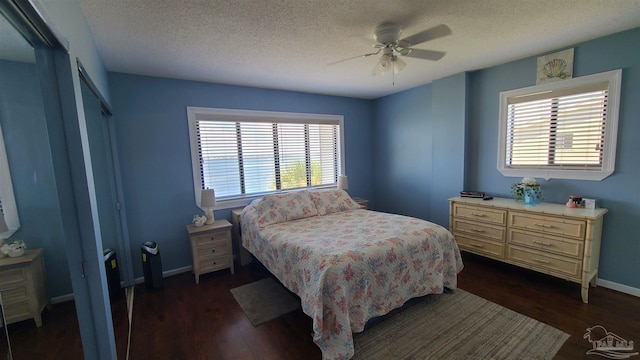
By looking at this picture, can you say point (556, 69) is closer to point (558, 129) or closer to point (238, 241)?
point (558, 129)

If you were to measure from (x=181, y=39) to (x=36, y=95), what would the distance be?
4.64 ft

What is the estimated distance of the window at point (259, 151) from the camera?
3471 mm

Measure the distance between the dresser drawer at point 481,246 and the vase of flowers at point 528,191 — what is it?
1.98 ft

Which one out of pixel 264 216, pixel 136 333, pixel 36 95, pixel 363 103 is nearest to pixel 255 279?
pixel 264 216

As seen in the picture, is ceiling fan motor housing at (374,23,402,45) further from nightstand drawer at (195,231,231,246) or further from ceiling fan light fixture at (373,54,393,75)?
nightstand drawer at (195,231,231,246)

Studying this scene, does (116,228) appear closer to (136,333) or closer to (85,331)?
(136,333)

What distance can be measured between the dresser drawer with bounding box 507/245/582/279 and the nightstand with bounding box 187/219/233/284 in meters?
3.32

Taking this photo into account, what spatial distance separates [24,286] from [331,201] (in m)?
2.99

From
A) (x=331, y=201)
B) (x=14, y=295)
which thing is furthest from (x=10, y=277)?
(x=331, y=201)

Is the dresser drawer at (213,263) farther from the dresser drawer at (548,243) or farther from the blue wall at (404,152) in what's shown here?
the dresser drawer at (548,243)

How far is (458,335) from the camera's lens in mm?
2031

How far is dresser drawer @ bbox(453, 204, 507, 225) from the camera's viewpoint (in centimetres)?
290

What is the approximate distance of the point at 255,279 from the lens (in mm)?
3123

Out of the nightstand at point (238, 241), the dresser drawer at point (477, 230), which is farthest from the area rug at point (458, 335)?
the nightstand at point (238, 241)
